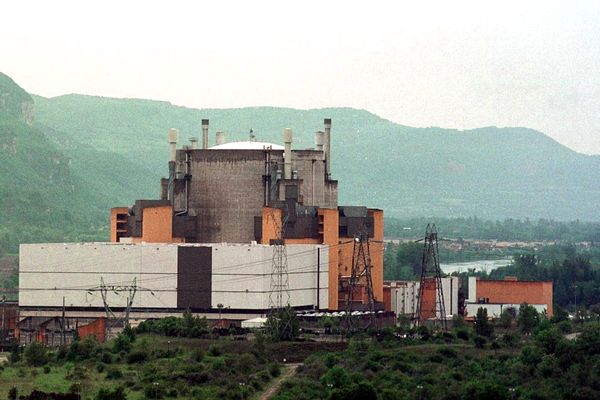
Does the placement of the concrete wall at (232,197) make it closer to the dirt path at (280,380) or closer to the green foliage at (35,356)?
the green foliage at (35,356)

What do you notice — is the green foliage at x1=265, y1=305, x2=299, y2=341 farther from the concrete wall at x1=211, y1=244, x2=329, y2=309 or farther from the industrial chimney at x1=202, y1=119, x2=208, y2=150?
the industrial chimney at x1=202, y1=119, x2=208, y2=150

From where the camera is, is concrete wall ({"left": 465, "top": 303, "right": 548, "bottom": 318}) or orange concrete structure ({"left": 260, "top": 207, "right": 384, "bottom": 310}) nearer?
orange concrete structure ({"left": 260, "top": 207, "right": 384, "bottom": 310})

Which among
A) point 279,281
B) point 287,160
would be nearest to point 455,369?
point 279,281

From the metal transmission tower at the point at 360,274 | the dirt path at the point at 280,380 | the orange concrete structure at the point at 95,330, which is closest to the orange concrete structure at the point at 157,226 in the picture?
the orange concrete structure at the point at 95,330

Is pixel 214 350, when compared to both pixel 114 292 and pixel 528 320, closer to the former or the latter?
pixel 114 292

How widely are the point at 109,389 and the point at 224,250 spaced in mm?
26181

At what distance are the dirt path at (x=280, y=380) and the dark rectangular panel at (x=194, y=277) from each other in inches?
666

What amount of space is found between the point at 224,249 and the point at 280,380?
71.9 ft

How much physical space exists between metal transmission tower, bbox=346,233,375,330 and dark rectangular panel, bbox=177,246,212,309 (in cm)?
606

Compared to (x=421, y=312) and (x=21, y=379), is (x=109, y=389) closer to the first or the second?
(x=21, y=379)

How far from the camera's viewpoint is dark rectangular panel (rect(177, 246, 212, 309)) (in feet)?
292

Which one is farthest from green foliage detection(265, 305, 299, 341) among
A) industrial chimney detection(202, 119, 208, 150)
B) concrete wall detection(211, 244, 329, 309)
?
industrial chimney detection(202, 119, 208, 150)

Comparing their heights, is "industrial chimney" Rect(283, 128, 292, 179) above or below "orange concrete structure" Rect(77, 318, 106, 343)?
above

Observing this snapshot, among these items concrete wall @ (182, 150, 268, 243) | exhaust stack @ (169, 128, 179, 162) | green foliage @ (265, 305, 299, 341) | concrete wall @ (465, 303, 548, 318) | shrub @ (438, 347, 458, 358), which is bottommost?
shrub @ (438, 347, 458, 358)
